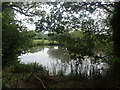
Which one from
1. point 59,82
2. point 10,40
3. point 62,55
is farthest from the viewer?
point 62,55

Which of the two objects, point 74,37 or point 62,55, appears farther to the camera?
point 62,55

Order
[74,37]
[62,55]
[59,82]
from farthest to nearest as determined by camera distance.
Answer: [62,55]
[59,82]
[74,37]

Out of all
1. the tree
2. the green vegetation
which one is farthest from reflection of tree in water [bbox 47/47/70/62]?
the tree

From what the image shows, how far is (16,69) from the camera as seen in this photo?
18.3 feet

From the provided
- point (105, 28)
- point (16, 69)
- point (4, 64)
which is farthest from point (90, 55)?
point (16, 69)

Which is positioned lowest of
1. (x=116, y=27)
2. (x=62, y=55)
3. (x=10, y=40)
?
(x=62, y=55)

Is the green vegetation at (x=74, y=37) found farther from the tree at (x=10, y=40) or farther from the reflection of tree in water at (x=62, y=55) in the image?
the reflection of tree in water at (x=62, y=55)

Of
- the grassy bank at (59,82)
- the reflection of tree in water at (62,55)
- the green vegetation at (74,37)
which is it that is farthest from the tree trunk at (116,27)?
the reflection of tree in water at (62,55)

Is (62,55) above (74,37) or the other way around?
the other way around

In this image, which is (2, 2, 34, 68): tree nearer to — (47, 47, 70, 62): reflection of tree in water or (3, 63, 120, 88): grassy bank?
(3, 63, 120, 88): grassy bank

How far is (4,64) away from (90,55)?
6.65 ft

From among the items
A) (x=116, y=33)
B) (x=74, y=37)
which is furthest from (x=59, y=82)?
(x=116, y=33)

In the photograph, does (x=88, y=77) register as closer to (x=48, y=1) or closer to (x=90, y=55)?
(x=90, y=55)

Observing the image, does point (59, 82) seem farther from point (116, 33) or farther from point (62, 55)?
point (62, 55)
